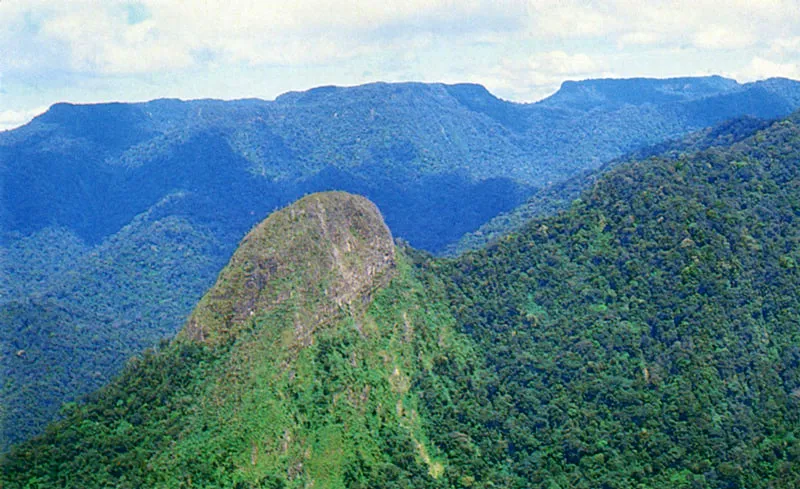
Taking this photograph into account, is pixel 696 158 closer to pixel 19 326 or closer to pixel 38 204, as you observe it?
pixel 19 326

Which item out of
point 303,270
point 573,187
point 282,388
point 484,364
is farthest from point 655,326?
point 573,187

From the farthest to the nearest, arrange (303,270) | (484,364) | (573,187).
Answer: (573,187) < (484,364) < (303,270)

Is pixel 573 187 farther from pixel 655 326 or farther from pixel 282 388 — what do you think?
pixel 282 388

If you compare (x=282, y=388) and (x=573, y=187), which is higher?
(x=573, y=187)

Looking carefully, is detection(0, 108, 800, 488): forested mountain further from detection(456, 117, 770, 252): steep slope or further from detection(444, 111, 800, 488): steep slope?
detection(456, 117, 770, 252): steep slope

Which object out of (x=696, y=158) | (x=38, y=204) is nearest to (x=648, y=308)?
(x=696, y=158)

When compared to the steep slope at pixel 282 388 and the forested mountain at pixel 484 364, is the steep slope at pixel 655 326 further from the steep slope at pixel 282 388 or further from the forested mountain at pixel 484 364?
the steep slope at pixel 282 388

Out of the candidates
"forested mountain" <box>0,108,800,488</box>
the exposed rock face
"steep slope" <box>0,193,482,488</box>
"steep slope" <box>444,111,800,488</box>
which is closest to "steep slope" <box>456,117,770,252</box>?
"steep slope" <box>444,111,800,488</box>
